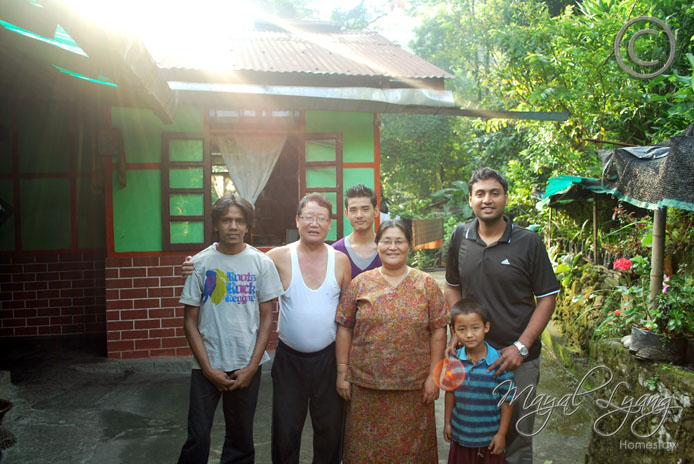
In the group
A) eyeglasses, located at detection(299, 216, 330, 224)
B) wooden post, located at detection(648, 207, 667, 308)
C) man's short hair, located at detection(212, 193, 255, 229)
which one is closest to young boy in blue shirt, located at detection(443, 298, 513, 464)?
eyeglasses, located at detection(299, 216, 330, 224)

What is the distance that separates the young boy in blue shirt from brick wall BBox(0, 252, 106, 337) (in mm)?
6014

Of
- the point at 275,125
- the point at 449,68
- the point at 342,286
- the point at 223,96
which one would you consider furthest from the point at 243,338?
the point at 449,68

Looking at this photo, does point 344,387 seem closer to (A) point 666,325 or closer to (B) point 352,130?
(A) point 666,325

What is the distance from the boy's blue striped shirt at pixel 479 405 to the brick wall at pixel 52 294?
6061mm

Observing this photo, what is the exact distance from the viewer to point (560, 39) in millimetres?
7246

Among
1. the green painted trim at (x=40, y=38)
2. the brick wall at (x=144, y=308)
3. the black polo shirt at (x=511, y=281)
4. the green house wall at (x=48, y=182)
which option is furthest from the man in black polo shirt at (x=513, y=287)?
the green house wall at (x=48, y=182)

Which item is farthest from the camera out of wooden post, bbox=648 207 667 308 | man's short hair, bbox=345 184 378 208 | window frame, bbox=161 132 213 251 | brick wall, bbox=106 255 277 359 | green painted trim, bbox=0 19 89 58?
window frame, bbox=161 132 213 251

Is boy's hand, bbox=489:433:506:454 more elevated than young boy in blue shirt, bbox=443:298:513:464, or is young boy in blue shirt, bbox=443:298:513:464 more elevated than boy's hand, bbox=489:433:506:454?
young boy in blue shirt, bbox=443:298:513:464

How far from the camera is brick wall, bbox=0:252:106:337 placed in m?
6.93

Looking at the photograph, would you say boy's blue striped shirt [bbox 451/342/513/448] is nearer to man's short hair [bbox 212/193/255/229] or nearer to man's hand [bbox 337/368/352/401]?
man's hand [bbox 337/368/352/401]

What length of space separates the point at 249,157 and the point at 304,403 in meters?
3.84

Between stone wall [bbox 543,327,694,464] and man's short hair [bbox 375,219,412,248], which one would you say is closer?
man's short hair [bbox 375,219,412,248]

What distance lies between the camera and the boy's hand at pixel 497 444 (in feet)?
8.26

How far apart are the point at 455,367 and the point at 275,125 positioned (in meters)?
4.24
